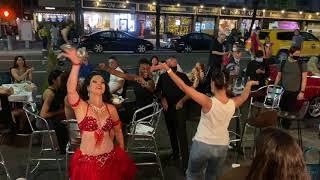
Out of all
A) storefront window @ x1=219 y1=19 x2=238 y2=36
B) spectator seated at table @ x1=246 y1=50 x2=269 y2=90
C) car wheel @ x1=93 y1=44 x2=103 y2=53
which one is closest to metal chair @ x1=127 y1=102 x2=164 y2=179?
spectator seated at table @ x1=246 y1=50 x2=269 y2=90

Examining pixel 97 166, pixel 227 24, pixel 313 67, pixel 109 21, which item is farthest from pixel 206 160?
pixel 227 24

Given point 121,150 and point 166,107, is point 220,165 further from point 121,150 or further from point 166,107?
point 166,107

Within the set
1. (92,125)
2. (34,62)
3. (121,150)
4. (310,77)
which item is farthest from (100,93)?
(34,62)

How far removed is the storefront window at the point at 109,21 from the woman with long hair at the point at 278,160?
29879 millimetres

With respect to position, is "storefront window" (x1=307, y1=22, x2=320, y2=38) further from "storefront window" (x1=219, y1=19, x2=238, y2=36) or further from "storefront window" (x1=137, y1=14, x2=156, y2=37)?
"storefront window" (x1=137, y1=14, x2=156, y2=37)

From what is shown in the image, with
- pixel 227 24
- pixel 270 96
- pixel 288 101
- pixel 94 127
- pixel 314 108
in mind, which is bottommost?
pixel 314 108

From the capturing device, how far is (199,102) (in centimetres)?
371

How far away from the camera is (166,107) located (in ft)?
18.2

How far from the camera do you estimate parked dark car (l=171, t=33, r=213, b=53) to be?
25266mm

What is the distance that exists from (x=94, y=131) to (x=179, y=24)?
105 ft

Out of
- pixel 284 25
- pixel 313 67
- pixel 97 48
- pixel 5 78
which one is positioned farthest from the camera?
pixel 284 25

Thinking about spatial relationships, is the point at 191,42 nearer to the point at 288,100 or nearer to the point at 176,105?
the point at 288,100

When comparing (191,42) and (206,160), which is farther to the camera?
(191,42)

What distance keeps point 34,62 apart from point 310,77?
44.0ft
